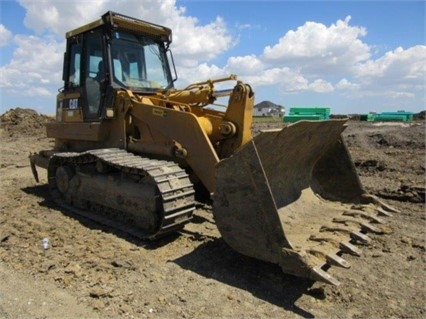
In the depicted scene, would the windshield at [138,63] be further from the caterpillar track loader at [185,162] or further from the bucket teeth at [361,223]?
the bucket teeth at [361,223]

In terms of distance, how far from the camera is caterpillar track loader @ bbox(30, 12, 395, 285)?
4.07m

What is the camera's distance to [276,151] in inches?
197

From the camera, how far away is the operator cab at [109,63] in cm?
655

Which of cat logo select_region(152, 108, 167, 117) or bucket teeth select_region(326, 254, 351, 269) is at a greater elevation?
cat logo select_region(152, 108, 167, 117)

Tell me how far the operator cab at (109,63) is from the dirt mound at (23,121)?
1487 cm

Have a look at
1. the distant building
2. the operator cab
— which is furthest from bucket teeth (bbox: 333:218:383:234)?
the distant building

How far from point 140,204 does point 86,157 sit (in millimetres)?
1495

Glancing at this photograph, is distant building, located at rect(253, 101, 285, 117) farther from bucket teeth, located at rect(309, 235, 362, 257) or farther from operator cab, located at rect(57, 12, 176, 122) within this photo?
bucket teeth, located at rect(309, 235, 362, 257)

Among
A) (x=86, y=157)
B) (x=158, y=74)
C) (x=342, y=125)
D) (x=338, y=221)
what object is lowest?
(x=338, y=221)

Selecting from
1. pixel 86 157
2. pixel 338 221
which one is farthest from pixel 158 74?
pixel 338 221

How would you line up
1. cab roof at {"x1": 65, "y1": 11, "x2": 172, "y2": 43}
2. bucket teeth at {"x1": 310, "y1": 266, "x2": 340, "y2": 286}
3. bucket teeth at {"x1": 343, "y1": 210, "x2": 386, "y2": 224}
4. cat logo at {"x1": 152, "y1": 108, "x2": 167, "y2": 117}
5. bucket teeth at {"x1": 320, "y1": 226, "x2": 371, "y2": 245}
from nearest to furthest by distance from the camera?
bucket teeth at {"x1": 310, "y1": 266, "x2": 340, "y2": 286}, bucket teeth at {"x1": 320, "y1": 226, "x2": 371, "y2": 245}, bucket teeth at {"x1": 343, "y1": 210, "x2": 386, "y2": 224}, cat logo at {"x1": 152, "y1": 108, "x2": 167, "y2": 117}, cab roof at {"x1": 65, "y1": 11, "x2": 172, "y2": 43}

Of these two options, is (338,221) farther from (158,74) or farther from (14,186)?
(14,186)

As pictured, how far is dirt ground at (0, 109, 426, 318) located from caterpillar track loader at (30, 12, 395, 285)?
0.31 meters

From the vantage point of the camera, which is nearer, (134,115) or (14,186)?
(134,115)
